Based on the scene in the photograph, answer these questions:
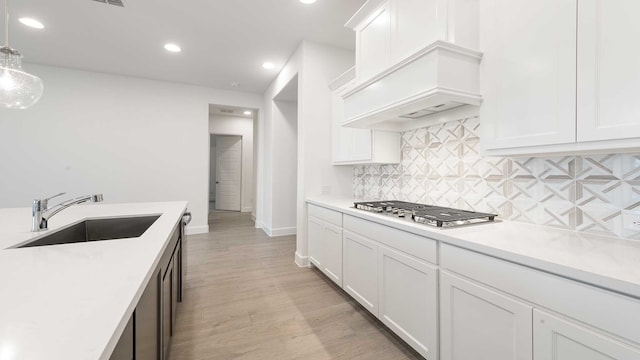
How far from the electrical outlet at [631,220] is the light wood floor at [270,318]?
4.43 ft

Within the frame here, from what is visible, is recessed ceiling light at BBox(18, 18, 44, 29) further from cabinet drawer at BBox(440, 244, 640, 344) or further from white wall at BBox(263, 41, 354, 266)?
cabinet drawer at BBox(440, 244, 640, 344)

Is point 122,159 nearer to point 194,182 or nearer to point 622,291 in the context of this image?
point 194,182

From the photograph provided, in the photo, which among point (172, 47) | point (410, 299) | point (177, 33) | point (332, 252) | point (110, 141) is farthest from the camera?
point (110, 141)

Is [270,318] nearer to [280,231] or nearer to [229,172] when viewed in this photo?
[280,231]

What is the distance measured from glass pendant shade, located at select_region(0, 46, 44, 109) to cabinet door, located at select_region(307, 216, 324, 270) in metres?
2.76

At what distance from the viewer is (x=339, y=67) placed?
3.59m

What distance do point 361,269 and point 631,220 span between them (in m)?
1.56

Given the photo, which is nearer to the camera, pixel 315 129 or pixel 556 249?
pixel 556 249

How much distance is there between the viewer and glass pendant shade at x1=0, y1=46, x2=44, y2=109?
188 cm

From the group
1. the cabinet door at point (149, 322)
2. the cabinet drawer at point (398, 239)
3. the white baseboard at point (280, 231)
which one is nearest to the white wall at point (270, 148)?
the white baseboard at point (280, 231)

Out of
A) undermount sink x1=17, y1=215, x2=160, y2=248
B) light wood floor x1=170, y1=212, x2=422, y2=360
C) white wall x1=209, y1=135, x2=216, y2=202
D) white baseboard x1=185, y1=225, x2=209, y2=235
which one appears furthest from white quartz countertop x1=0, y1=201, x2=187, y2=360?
white wall x1=209, y1=135, x2=216, y2=202

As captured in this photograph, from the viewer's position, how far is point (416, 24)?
1804 mm

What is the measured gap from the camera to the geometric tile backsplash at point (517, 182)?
1.28 meters

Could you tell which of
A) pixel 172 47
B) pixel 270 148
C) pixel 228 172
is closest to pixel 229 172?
pixel 228 172
